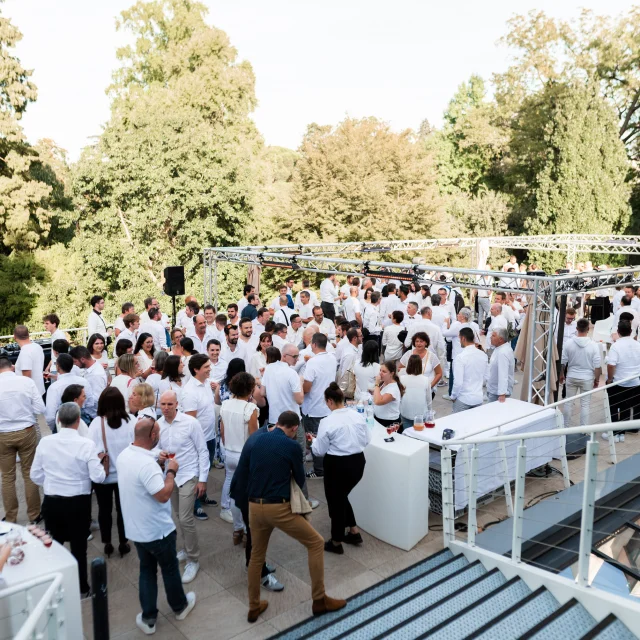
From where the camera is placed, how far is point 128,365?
5945 millimetres

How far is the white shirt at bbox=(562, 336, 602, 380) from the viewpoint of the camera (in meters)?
8.05

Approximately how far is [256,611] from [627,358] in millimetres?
6075

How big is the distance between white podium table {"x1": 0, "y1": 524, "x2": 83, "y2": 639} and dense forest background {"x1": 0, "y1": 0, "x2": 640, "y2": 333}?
18.7 m

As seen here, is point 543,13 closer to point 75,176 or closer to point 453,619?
point 75,176

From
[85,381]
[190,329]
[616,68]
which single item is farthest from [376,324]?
[616,68]

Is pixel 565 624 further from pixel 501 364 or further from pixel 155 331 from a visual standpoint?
pixel 155 331

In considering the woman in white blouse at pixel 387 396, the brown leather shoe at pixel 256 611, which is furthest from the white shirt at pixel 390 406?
the brown leather shoe at pixel 256 611

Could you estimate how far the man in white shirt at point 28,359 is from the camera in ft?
22.4

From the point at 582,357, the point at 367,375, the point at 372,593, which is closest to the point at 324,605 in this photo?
the point at 372,593

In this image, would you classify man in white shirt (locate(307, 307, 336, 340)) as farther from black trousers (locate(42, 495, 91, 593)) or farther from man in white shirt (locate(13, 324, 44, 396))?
black trousers (locate(42, 495, 91, 593))

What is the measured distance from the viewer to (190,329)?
391 inches

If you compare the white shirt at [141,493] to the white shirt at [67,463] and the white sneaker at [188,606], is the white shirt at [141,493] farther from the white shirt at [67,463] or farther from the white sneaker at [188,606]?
the white sneaker at [188,606]

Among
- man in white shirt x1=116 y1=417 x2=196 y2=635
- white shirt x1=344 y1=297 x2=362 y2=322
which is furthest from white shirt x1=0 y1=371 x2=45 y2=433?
white shirt x1=344 y1=297 x2=362 y2=322

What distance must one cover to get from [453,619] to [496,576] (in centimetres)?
86
